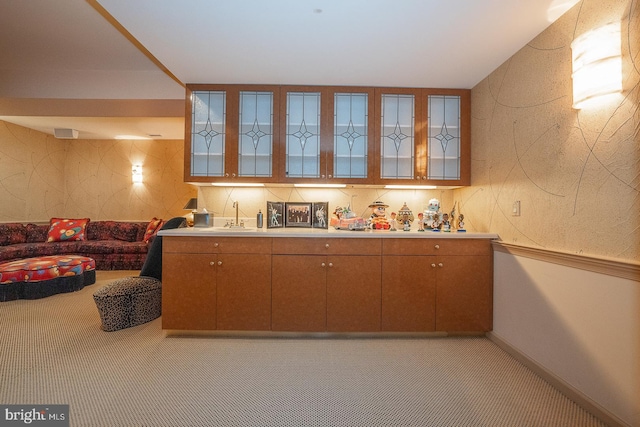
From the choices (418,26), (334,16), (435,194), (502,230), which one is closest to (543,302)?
(502,230)

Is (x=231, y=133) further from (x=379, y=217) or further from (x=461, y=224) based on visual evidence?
(x=461, y=224)

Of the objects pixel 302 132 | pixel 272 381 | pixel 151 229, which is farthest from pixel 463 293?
pixel 151 229

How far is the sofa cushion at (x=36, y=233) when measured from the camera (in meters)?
5.36

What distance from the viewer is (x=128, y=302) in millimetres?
2719

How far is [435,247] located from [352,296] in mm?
827

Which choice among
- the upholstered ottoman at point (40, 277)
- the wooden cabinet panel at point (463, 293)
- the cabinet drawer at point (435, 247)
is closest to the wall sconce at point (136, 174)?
the upholstered ottoman at point (40, 277)

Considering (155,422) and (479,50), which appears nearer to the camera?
(155,422)

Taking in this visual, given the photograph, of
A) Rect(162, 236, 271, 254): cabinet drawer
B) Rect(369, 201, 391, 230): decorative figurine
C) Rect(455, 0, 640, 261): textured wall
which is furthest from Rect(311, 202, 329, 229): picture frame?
Rect(455, 0, 640, 261): textured wall

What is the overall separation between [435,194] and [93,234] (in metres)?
6.35

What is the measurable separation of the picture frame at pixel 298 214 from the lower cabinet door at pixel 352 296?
74cm

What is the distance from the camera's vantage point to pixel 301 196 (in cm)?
317

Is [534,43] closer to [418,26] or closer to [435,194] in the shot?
[418,26]

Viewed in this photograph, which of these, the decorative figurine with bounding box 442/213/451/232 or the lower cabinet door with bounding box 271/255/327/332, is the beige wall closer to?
the lower cabinet door with bounding box 271/255/327/332

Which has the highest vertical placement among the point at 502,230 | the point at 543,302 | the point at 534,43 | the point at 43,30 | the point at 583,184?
the point at 43,30
